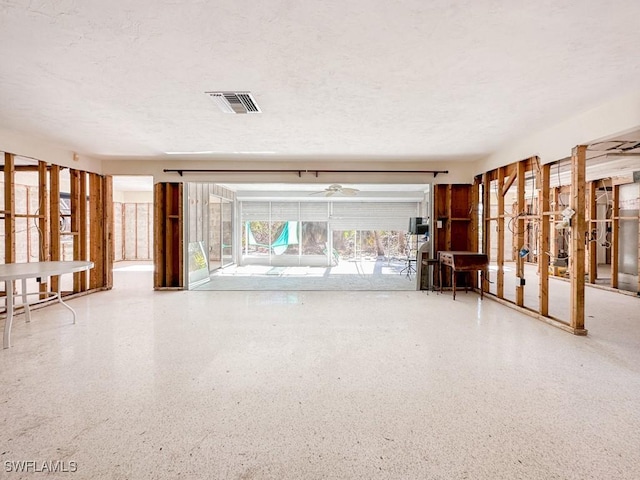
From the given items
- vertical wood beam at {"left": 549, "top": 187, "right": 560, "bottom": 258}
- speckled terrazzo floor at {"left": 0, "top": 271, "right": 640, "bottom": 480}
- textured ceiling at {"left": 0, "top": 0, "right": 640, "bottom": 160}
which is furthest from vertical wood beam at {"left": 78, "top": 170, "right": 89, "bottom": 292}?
vertical wood beam at {"left": 549, "top": 187, "right": 560, "bottom": 258}

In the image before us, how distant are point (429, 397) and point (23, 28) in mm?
3538

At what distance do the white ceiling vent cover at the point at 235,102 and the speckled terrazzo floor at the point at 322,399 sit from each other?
2400 mm

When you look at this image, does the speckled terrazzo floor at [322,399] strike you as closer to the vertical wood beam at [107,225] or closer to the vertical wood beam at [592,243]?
the vertical wood beam at [107,225]

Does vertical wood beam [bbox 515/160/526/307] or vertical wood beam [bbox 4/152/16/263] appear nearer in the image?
Answer: vertical wood beam [bbox 4/152/16/263]

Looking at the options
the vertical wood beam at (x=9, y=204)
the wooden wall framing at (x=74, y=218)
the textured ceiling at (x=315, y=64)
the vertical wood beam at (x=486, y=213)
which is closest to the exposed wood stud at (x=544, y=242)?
the textured ceiling at (x=315, y=64)

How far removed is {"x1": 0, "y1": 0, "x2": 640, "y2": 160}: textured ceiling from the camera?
73.7 inches

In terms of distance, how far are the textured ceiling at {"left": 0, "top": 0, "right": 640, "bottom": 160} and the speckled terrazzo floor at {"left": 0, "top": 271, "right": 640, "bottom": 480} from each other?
2393mm

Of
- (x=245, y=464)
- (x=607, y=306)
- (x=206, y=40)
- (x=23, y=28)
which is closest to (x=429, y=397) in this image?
(x=245, y=464)

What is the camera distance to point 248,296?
5.48 metres

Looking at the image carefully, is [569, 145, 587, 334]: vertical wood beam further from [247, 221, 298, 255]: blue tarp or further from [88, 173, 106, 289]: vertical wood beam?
[247, 221, 298, 255]: blue tarp

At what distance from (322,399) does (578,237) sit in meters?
3.35

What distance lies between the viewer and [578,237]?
3547 millimetres

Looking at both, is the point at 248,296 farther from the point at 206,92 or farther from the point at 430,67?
the point at 430,67

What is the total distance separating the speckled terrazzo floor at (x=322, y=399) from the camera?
159 centimetres
